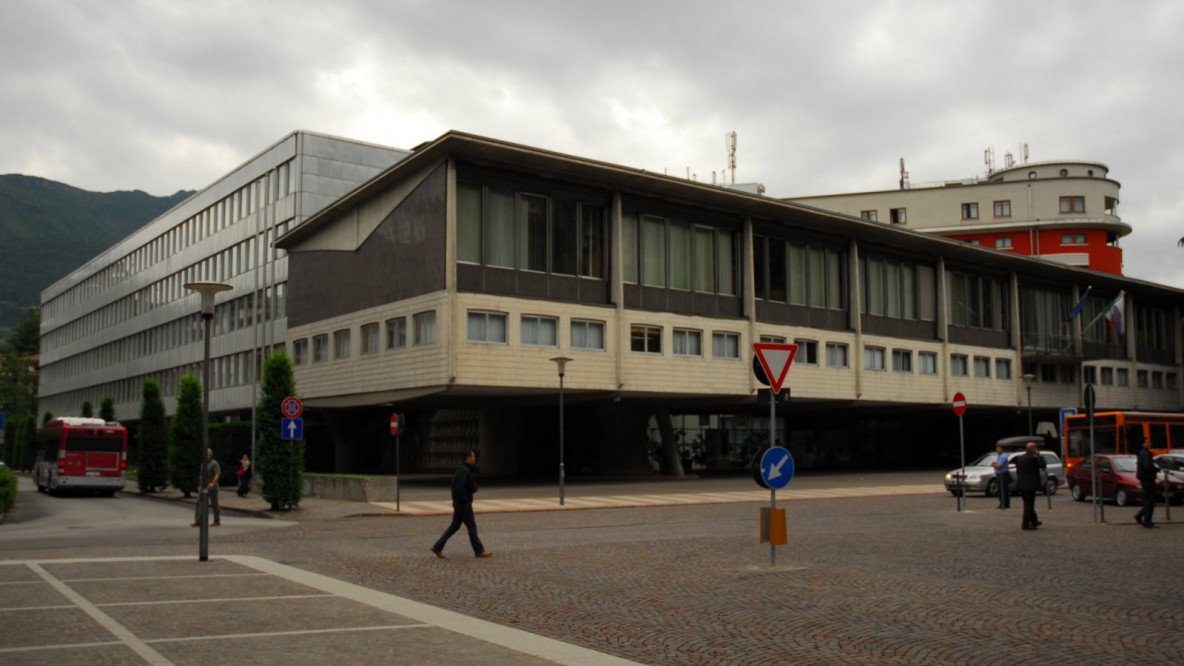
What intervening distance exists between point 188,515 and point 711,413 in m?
34.4

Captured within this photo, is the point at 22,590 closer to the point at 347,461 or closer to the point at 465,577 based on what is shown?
the point at 465,577

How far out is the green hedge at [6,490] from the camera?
27.4 m

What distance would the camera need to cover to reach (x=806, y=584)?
12.9m

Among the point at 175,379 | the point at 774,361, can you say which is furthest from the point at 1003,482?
the point at 175,379

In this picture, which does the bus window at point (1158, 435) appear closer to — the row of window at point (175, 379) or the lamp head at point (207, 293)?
the lamp head at point (207, 293)

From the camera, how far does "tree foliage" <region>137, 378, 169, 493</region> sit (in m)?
43.5

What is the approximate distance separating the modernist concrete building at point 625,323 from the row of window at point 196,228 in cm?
110

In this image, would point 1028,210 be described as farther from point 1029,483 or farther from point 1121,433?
point 1029,483

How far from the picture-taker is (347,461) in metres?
54.3

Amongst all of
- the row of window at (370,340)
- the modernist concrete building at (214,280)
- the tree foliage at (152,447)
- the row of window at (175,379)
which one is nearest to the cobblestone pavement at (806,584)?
the row of window at (370,340)

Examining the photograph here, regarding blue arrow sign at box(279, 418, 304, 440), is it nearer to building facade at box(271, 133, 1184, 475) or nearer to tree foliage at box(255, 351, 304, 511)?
tree foliage at box(255, 351, 304, 511)

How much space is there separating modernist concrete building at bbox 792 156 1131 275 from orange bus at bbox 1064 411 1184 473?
45.3 m

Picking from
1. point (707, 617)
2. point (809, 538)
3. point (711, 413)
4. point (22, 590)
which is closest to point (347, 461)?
point (711, 413)

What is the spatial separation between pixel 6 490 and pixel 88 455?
1383cm
